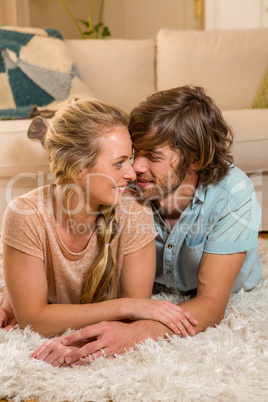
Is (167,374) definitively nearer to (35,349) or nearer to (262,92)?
(35,349)

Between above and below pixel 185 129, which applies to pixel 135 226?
below

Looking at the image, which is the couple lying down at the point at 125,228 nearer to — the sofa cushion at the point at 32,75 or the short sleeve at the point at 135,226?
the short sleeve at the point at 135,226

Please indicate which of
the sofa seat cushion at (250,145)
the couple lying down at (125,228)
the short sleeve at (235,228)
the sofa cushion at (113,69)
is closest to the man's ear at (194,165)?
the couple lying down at (125,228)

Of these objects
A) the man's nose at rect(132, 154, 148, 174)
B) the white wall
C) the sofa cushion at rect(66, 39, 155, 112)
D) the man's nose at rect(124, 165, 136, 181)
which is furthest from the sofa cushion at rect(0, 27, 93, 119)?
the white wall

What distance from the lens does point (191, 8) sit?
447 centimetres

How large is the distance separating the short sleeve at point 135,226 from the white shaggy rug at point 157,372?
0.28m

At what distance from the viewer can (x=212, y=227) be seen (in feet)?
4.94

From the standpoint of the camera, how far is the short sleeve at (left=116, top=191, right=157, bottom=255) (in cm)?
144

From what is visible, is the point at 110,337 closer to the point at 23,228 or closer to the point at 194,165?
the point at 23,228

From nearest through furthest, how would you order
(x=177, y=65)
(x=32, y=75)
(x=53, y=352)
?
(x=53, y=352)
(x=32, y=75)
(x=177, y=65)

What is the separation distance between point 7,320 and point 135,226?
460 millimetres

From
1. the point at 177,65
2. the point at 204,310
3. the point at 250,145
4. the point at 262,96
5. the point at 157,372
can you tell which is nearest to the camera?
the point at 157,372

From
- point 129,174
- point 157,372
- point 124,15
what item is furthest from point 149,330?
point 124,15

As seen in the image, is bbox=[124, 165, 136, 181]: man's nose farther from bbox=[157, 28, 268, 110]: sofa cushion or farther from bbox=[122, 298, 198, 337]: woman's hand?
bbox=[157, 28, 268, 110]: sofa cushion
